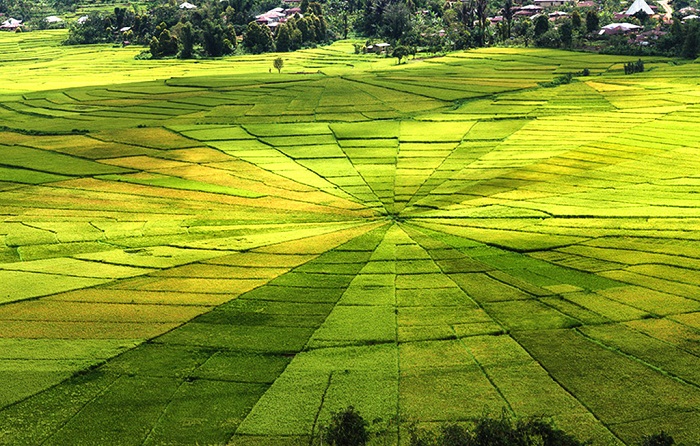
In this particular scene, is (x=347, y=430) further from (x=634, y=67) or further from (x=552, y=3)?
(x=552, y=3)

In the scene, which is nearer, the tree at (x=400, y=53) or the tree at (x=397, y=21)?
the tree at (x=400, y=53)

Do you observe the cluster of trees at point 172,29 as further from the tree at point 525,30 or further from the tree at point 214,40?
the tree at point 525,30

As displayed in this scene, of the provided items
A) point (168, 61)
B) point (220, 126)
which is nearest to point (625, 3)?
point (168, 61)

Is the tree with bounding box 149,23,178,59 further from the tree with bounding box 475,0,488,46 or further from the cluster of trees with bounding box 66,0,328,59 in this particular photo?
the tree with bounding box 475,0,488,46

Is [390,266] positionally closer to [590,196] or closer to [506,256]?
[506,256]

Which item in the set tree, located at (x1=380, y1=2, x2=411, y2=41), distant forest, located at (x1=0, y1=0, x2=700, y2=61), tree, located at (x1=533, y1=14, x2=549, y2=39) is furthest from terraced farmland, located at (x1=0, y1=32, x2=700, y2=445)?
tree, located at (x1=380, y1=2, x2=411, y2=41)

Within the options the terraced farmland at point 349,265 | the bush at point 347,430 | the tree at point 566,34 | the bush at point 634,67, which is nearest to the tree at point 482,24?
the tree at point 566,34
